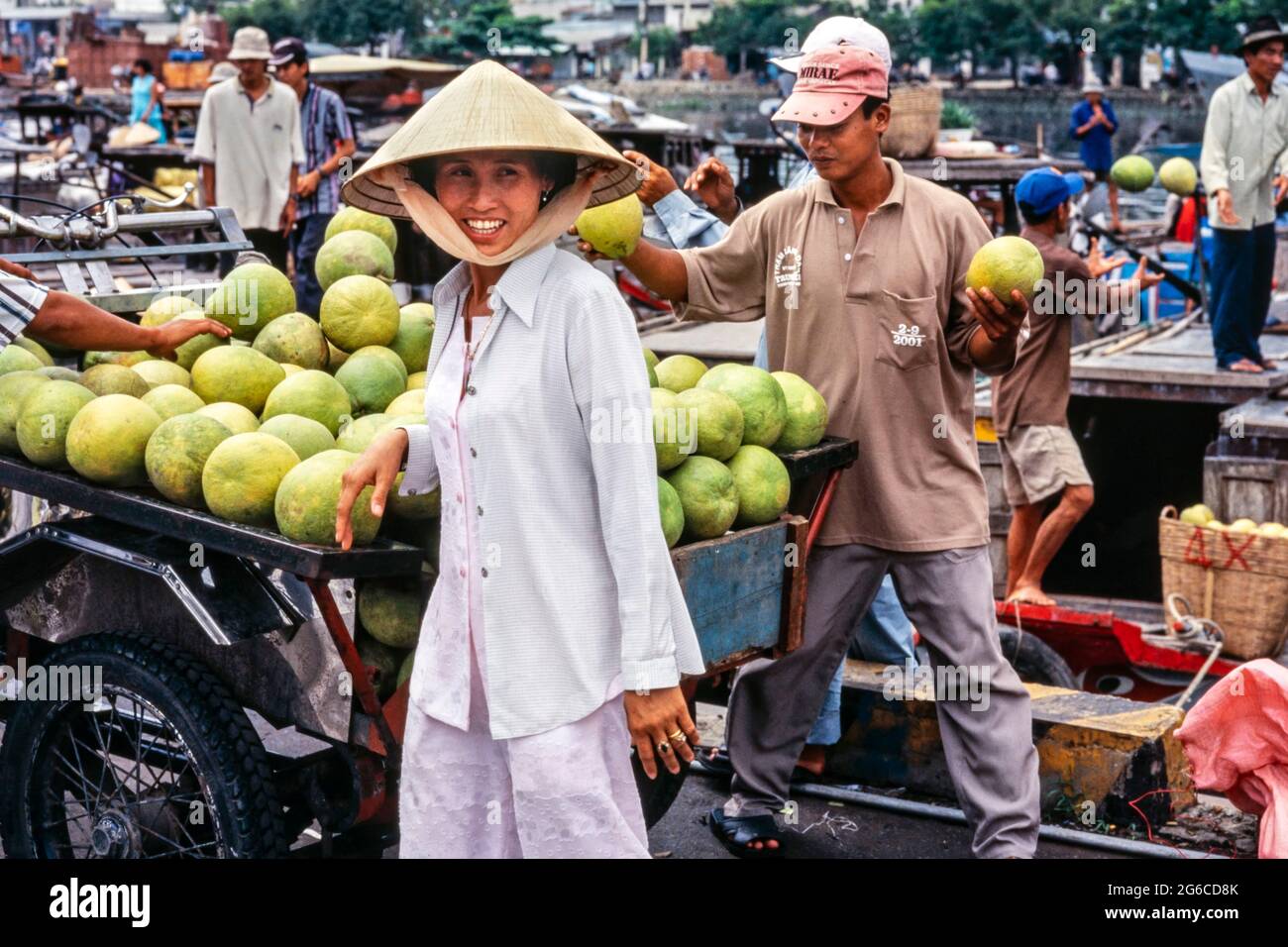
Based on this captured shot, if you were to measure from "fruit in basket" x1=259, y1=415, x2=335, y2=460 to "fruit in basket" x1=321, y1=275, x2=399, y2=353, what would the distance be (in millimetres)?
561

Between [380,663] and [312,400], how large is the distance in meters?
0.65

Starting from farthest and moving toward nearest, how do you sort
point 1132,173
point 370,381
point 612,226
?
point 1132,173 → point 612,226 → point 370,381

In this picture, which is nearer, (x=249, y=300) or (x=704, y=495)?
(x=704, y=495)

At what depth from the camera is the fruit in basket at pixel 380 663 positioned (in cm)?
302

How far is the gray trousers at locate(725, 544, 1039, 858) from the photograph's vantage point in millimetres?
3652

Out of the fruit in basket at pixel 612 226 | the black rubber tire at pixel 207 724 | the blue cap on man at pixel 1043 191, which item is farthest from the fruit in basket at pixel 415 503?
the blue cap on man at pixel 1043 191

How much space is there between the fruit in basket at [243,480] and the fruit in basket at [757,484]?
97 cm

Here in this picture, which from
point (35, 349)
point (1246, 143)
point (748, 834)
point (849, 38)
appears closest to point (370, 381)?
point (35, 349)

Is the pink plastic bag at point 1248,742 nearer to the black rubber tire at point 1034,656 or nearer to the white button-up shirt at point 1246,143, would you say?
the black rubber tire at point 1034,656

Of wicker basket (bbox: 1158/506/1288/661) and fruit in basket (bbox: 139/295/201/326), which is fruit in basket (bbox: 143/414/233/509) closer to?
fruit in basket (bbox: 139/295/201/326)

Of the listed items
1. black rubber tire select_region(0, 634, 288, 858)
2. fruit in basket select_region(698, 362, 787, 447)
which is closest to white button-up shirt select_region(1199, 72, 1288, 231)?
fruit in basket select_region(698, 362, 787, 447)

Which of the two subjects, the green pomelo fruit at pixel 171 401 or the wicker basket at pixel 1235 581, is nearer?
the green pomelo fruit at pixel 171 401

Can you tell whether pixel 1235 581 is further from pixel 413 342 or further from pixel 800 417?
pixel 413 342

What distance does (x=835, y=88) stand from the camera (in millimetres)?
3535
